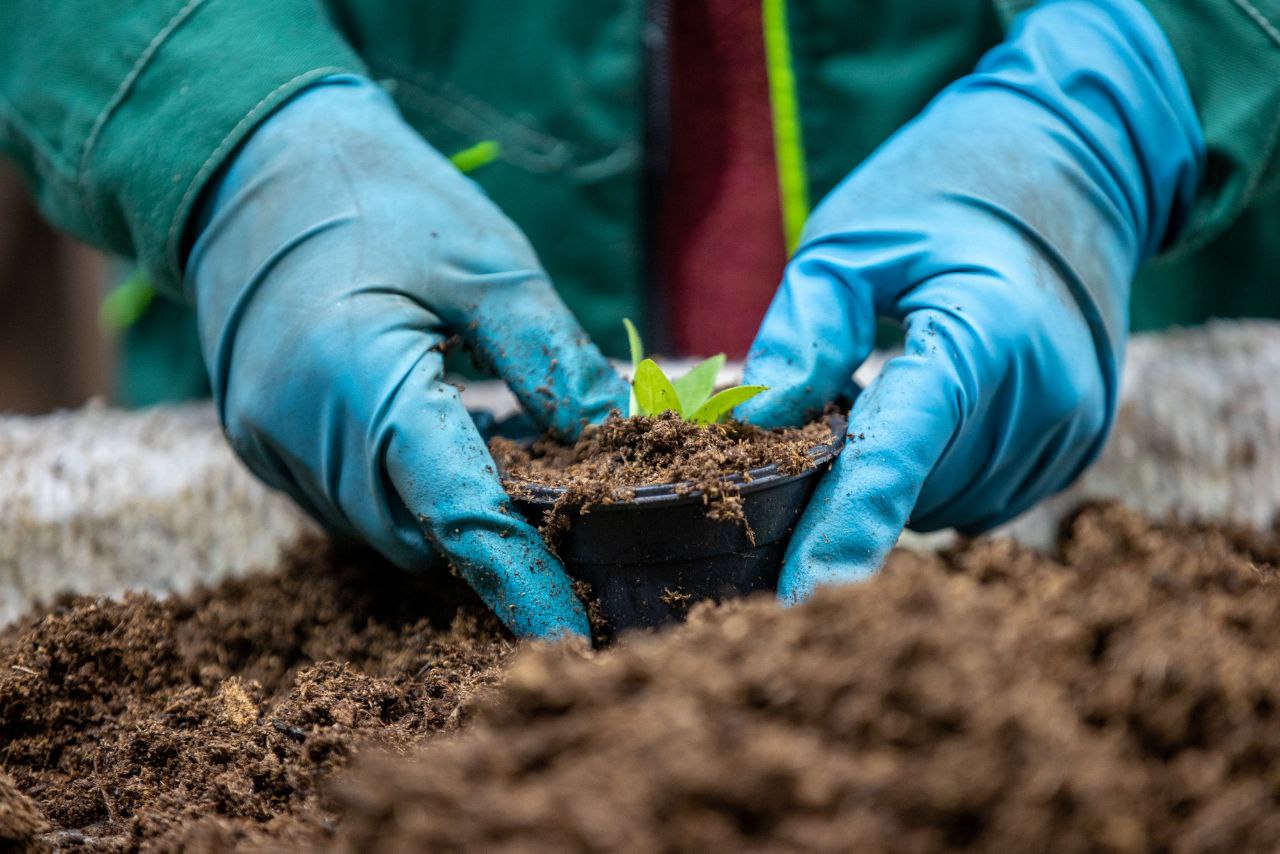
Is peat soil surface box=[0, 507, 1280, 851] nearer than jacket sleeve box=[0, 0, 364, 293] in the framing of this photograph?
Yes

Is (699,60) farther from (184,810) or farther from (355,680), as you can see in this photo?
(184,810)

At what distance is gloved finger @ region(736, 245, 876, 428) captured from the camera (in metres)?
1.24

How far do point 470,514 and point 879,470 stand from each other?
0.44 meters

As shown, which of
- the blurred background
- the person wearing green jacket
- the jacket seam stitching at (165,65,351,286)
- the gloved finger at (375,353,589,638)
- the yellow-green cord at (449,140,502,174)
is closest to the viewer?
the gloved finger at (375,353,589,638)

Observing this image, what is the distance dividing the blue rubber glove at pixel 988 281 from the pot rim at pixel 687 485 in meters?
0.04

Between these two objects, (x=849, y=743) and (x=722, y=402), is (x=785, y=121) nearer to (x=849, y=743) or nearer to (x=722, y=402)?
(x=722, y=402)

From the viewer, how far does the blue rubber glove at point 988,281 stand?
115 cm

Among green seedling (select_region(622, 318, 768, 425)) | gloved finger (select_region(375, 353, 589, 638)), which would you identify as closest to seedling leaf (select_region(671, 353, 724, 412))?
green seedling (select_region(622, 318, 768, 425))

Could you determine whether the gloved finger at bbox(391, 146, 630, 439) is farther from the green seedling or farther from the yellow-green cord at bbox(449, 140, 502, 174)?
the yellow-green cord at bbox(449, 140, 502, 174)

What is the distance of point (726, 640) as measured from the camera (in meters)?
0.69

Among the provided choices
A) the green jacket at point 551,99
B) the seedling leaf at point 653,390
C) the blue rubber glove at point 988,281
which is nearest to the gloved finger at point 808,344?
the blue rubber glove at point 988,281

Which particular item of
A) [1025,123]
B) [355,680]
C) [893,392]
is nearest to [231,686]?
[355,680]

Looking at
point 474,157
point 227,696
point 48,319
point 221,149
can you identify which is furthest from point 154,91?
point 48,319

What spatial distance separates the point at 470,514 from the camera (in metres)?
1.09
